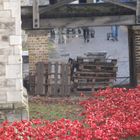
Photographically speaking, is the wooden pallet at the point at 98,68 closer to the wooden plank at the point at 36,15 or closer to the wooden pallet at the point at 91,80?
the wooden pallet at the point at 91,80

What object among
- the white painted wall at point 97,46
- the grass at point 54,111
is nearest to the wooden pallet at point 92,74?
the grass at point 54,111

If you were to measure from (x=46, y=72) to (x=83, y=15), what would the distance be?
220cm

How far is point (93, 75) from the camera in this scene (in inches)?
698

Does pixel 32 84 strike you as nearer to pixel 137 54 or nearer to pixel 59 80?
pixel 59 80

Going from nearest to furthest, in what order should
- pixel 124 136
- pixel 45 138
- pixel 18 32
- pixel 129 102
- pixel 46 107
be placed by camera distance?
pixel 45 138 < pixel 124 136 < pixel 18 32 < pixel 129 102 < pixel 46 107

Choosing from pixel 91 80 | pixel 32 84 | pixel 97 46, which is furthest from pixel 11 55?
pixel 97 46

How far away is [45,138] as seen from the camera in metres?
7.31

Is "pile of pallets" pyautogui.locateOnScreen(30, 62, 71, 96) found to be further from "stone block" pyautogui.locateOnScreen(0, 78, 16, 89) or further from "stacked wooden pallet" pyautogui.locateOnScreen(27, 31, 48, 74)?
"stone block" pyautogui.locateOnScreen(0, 78, 16, 89)

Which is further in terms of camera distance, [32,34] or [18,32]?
[32,34]

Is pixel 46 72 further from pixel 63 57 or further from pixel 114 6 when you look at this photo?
pixel 63 57

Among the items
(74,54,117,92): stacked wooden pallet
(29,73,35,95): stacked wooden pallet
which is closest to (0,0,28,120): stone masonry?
(29,73,35,95): stacked wooden pallet

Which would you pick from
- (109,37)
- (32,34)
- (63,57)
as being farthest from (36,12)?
(109,37)

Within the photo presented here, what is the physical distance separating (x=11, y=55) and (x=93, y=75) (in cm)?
718

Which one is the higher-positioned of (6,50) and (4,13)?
(4,13)
